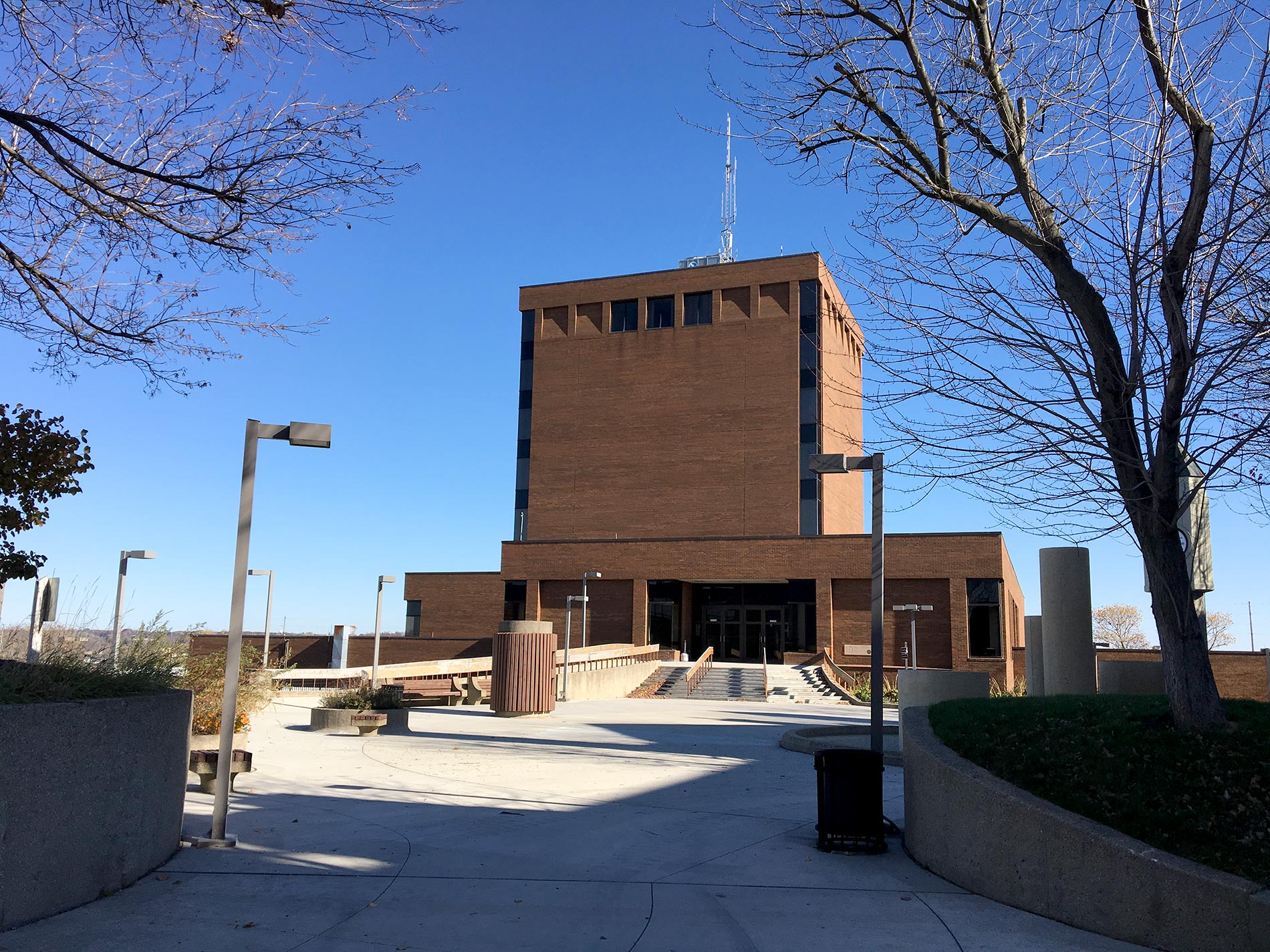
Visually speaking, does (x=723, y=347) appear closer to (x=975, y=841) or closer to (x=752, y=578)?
(x=752, y=578)

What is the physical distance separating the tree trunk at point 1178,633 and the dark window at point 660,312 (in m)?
48.7

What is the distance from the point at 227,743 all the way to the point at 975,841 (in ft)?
19.9

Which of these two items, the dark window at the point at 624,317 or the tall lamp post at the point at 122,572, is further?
the dark window at the point at 624,317

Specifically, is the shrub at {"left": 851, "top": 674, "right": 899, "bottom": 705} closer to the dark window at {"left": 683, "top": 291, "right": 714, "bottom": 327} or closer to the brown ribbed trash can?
the brown ribbed trash can

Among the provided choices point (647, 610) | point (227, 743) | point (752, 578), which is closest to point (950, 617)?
point (752, 578)

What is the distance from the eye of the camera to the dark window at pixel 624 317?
188ft

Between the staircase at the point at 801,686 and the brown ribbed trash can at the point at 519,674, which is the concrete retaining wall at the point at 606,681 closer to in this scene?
the staircase at the point at 801,686

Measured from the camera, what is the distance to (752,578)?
49.2m

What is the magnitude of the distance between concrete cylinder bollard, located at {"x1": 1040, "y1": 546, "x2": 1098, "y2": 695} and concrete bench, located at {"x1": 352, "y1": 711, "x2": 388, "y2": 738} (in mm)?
11720

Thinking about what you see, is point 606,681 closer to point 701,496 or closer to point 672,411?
point 701,496

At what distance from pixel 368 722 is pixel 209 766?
7.23 m

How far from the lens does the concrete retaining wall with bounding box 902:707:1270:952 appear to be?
230 inches

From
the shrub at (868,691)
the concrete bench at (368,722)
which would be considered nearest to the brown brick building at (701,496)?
the shrub at (868,691)

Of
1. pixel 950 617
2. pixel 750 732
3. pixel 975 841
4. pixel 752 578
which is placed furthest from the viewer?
pixel 752 578
